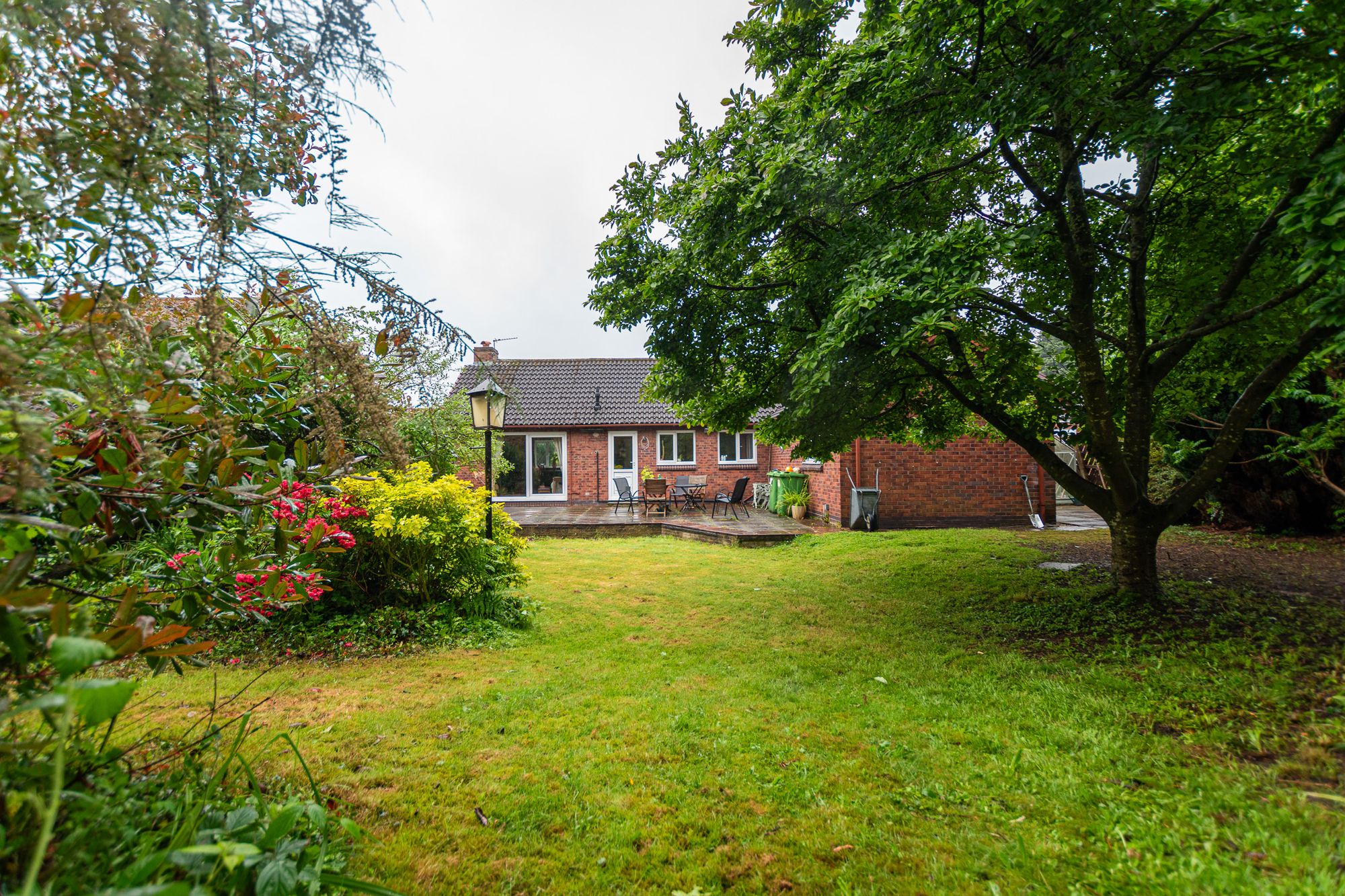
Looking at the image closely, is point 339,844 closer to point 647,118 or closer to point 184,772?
point 184,772

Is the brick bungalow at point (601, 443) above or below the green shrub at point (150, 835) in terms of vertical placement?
above

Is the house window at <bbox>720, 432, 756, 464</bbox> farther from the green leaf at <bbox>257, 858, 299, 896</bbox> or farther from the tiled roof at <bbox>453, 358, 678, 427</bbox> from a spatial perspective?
the green leaf at <bbox>257, 858, 299, 896</bbox>

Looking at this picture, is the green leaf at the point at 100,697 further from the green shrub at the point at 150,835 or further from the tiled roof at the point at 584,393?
the tiled roof at the point at 584,393

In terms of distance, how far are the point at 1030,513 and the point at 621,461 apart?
445 inches

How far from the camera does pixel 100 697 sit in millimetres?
840

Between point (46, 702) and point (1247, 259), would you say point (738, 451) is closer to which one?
point (1247, 259)

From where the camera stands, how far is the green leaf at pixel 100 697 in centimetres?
83

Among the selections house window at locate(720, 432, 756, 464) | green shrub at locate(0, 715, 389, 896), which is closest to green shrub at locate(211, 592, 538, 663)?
green shrub at locate(0, 715, 389, 896)

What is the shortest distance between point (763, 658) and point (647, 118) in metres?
5.57

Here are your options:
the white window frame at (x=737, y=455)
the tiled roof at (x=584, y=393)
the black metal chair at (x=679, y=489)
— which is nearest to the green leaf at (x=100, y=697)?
the black metal chair at (x=679, y=489)

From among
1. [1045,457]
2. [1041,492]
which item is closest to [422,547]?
[1045,457]

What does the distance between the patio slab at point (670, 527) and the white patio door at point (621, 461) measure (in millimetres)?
2908

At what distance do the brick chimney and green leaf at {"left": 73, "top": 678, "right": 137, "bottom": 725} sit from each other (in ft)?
4.23

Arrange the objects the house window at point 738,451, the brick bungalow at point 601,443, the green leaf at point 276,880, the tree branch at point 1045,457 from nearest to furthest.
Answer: the green leaf at point 276,880 → the tree branch at point 1045,457 → the brick bungalow at point 601,443 → the house window at point 738,451
